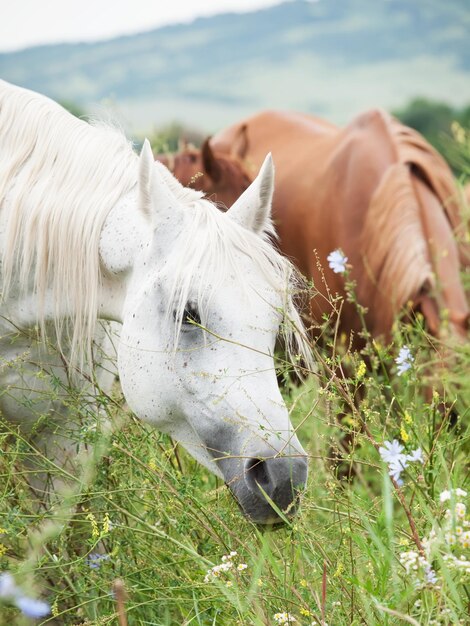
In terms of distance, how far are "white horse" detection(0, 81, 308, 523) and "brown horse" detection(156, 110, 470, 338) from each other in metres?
1.49

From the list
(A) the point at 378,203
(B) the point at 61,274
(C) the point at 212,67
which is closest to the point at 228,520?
(B) the point at 61,274

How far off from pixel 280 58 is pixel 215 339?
35931mm

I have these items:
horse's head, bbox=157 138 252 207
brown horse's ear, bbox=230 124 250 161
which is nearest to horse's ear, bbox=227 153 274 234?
horse's head, bbox=157 138 252 207

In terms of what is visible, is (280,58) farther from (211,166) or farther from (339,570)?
(339,570)

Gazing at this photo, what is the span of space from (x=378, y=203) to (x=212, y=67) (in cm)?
3265

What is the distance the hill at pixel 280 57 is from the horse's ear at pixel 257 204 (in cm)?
2837

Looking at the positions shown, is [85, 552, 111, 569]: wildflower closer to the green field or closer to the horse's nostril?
the green field

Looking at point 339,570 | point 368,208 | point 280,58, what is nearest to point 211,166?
point 368,208

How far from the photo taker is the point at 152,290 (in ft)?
7.62

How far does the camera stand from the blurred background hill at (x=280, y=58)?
3125 centimetres

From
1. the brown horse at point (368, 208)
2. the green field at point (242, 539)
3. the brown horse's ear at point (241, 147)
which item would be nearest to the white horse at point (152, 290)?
the green field at point (242, 539)

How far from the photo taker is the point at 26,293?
8.84ft

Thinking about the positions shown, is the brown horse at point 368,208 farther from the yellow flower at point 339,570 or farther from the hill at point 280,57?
the hill at point 280,57

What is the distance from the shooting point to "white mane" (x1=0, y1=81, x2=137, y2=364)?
2.54m
